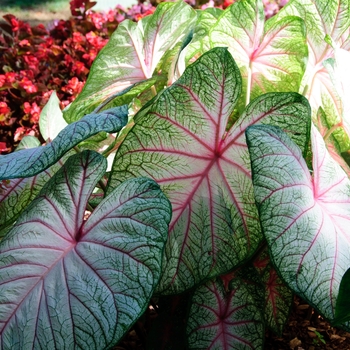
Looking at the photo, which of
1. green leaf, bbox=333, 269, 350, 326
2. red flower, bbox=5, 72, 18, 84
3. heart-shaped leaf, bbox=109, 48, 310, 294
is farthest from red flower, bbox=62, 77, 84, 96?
green leaf, bbox=333, 269, 350, 326

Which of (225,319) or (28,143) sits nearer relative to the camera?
(225,319)

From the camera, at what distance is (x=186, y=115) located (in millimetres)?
1032

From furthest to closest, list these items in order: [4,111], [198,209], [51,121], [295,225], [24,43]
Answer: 1. [24,43]
2. [4,111]
3. [51,121]
4. [198,209]
5. [295,225]

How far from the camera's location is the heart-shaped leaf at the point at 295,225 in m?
0.85

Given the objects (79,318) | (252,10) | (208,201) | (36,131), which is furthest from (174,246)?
(36,131)

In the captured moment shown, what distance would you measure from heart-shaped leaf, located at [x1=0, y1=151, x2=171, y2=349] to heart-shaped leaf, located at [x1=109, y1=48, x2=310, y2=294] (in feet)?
0.39

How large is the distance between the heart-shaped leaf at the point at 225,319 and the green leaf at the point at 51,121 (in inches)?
23.7

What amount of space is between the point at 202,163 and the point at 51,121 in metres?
0.57

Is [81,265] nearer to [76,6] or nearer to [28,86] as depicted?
[28,86]

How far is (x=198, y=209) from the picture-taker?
105 cm

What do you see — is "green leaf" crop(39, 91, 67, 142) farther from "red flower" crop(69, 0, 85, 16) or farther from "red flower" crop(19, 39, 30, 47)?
"red flower" crop(69, 0, 85, 16)

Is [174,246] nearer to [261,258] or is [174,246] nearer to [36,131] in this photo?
[261,258]

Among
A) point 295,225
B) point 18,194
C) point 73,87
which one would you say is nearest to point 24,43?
point 73,87

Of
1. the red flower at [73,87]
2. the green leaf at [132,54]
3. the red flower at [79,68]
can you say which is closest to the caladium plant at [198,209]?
the green leaf at [132,54]
